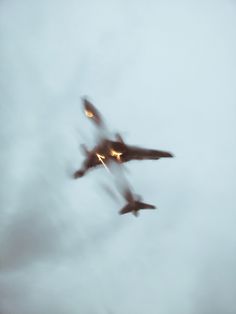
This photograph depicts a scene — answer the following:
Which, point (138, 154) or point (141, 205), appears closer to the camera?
point (141, 205)

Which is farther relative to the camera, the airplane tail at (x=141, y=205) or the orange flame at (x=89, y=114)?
the orange flame at (x=89, y=114)

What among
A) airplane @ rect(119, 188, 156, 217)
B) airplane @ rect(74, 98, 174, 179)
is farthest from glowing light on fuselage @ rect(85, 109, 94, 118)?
airplane @ rect(119, 188, 156, 217)

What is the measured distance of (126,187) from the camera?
225 ft

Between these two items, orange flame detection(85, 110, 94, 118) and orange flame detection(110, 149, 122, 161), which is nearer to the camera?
orange flame detection(110, 149, 122, 161)

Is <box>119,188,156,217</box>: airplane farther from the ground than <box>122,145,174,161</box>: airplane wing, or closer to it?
closer to it

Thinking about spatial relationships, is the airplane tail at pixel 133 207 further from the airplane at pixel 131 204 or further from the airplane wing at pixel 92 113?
the airplane wing at pixel 92 113

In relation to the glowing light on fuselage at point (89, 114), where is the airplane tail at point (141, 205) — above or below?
below

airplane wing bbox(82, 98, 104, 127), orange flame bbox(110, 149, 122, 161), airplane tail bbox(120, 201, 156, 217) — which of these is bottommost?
airplane tail bbox(120, 201, 156, 217)

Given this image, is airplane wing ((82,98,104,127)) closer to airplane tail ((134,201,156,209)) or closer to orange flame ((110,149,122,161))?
orange flame ((110,149,122,161))

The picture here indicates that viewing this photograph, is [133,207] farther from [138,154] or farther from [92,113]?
[92,113]

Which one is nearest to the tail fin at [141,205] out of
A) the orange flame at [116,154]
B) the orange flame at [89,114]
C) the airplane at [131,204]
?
the airplane at [131,204]

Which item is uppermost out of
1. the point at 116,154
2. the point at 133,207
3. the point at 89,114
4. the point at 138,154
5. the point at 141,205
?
the point at 89,114

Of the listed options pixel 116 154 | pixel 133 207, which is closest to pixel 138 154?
pixel 116 154

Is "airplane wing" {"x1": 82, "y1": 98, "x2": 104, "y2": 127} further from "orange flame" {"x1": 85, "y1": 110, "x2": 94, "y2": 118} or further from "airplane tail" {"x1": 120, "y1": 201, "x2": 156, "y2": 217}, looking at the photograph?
"airplane tail" {"x1": 120, "y1": 201, "x2": 156, "y2": 217}
